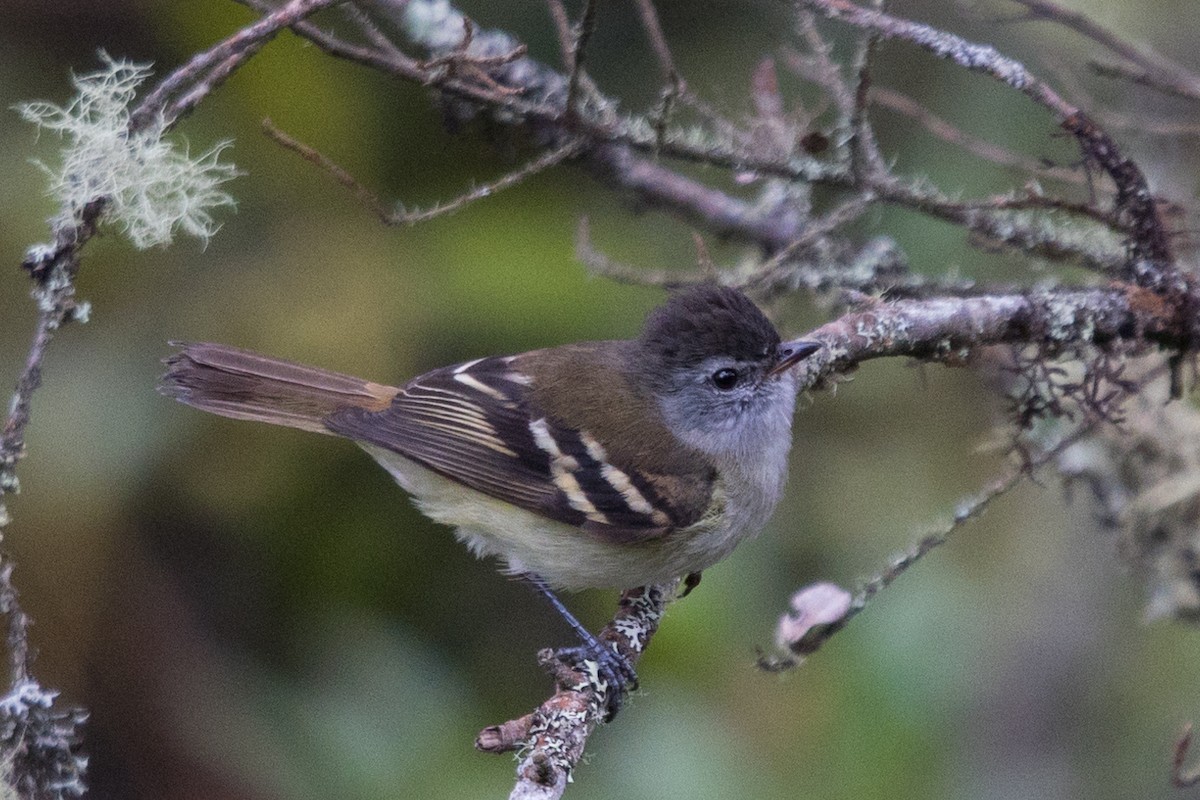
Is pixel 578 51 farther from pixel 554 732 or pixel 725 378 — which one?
pixel 554 732

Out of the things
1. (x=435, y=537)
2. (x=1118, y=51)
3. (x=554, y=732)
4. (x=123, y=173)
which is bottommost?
(x=554, y=732)

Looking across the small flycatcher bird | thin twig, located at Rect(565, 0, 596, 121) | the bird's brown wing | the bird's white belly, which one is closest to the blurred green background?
the small flycatcher bird

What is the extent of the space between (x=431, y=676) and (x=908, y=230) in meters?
2.34

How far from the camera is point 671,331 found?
10.6 ft

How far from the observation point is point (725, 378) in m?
3.22

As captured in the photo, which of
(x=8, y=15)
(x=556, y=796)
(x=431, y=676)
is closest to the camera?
(x=556, y=796)

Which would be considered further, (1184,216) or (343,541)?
(343,541)

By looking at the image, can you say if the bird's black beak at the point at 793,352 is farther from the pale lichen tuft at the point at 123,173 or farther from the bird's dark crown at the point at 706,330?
the pale lichen tuft at the point at 123,173

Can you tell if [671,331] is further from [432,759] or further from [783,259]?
[432,759]

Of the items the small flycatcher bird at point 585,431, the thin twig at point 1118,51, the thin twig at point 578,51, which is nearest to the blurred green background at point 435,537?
the thin twig at point 1118,51

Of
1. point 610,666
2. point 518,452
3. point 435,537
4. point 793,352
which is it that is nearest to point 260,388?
point 518,452

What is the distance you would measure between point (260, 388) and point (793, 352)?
1.46m

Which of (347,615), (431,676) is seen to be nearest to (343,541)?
(347,615)

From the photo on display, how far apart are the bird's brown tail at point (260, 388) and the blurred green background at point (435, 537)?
2.03 ft
